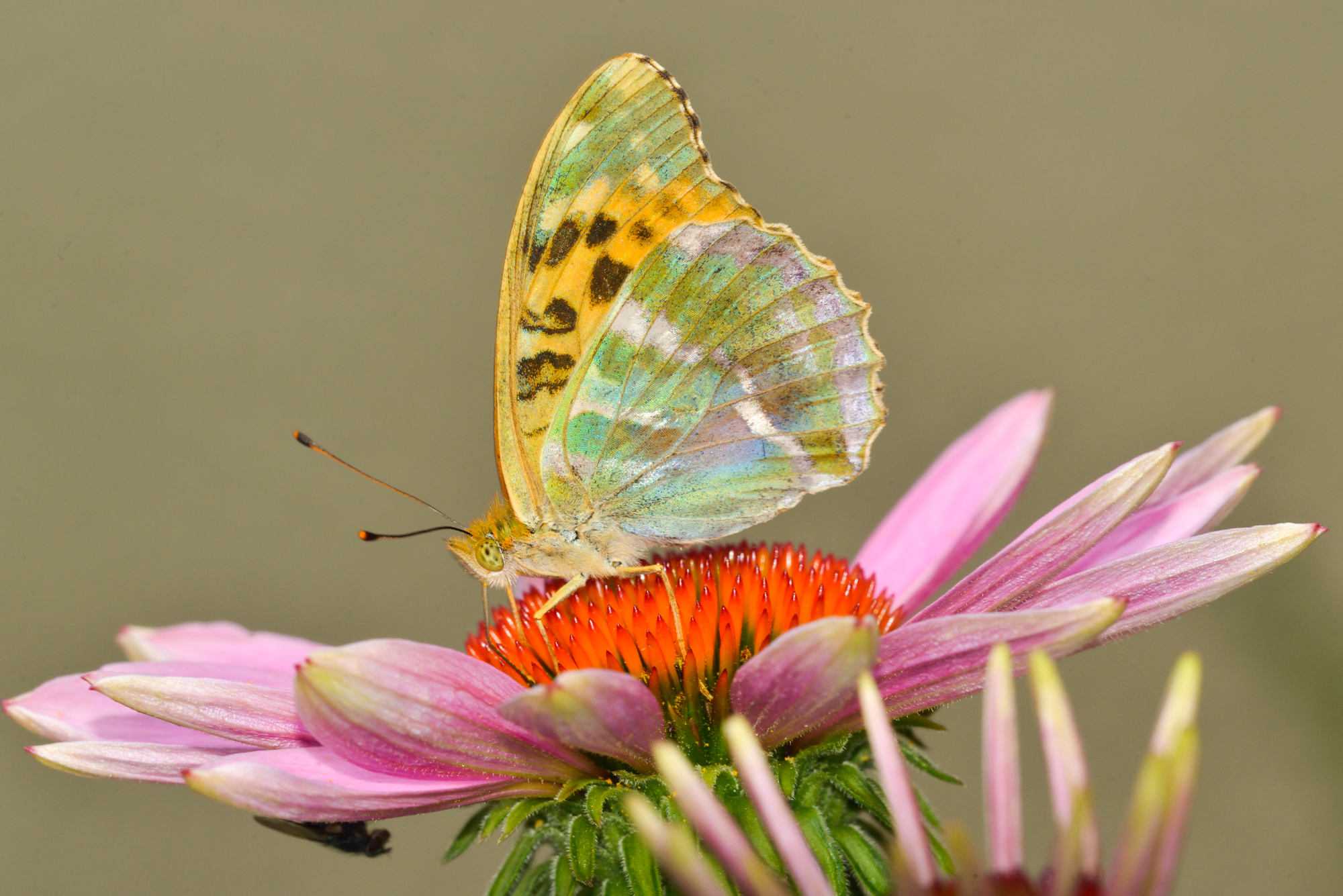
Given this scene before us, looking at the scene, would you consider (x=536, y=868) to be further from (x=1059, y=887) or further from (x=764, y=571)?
(x=1059, y=887)

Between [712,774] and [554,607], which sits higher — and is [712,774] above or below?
below

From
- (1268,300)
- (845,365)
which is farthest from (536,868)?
(1268,300)

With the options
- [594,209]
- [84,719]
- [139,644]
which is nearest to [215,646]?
[139,644]

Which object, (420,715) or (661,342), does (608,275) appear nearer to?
(661,342)

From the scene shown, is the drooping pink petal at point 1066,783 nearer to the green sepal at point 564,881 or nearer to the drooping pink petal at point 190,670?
the green sepal at point 564,881

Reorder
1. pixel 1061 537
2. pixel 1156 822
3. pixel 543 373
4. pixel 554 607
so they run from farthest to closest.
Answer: pixel 543 373 < pixel 554 607 < pixel 1061 537 < pixel 1156 822

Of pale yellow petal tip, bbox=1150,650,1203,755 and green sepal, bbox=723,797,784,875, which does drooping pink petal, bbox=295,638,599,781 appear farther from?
pale yellow petal tip, bbox=1150,650,1203,755

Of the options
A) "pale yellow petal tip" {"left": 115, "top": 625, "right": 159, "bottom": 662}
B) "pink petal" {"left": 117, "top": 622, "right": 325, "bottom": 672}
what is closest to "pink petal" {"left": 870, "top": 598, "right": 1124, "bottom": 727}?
"pink petal" {"left": 117, "top": 622, "right": 325, "bottom": 672}
